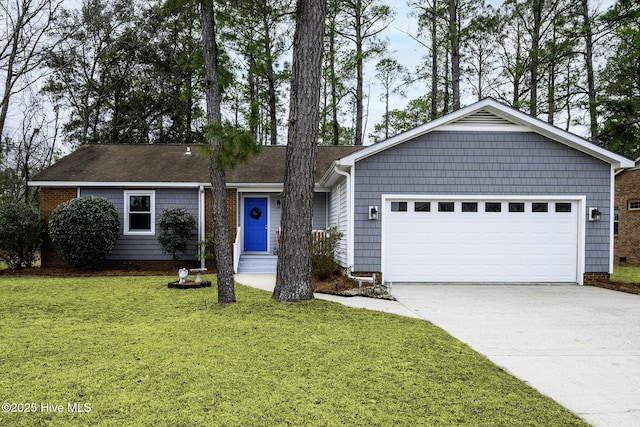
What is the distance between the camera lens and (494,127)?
1085cm

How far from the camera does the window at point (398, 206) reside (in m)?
10.8

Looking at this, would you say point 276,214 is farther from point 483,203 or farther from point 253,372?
point 253,372

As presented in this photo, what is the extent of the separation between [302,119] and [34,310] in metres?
5.21

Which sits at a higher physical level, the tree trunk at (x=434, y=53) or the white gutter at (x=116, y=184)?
the tree trunk at (x=434, y=53)

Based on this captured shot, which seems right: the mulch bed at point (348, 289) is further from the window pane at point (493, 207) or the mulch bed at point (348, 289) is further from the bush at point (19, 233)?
the bush at point (19, 233)

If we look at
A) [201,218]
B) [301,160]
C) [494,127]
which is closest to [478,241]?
[494,127]

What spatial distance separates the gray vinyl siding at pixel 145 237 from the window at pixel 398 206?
6.22 meters

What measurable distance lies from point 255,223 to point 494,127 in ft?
25.3

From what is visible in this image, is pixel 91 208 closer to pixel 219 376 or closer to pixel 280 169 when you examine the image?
pixel 280 169

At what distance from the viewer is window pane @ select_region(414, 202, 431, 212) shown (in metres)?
10.8

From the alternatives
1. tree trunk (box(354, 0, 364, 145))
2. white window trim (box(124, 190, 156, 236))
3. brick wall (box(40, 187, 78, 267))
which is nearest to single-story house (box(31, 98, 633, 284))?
white window trim (box(124, 190, 156, 236))

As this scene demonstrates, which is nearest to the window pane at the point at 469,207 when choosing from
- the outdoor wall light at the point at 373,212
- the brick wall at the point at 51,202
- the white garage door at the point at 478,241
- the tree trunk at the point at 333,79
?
the white garage door at the point at 478,241

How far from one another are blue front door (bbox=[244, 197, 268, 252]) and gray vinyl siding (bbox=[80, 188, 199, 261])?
1683 millimetres

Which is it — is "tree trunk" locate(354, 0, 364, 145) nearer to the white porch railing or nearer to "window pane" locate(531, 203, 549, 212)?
the white porch railing
